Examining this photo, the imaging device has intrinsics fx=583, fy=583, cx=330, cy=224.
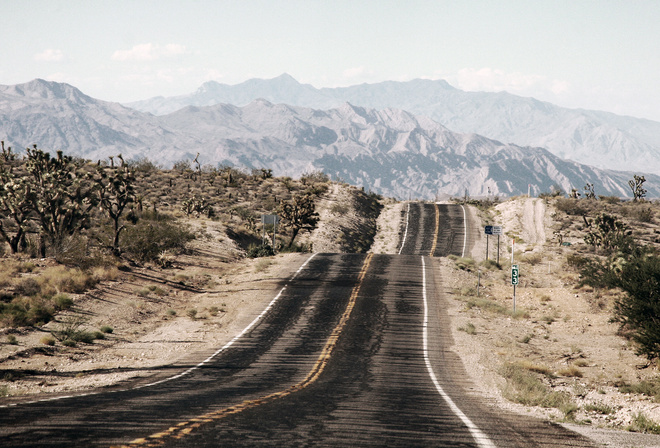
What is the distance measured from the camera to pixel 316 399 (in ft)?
44.8

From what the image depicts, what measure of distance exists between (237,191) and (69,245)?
142 feet

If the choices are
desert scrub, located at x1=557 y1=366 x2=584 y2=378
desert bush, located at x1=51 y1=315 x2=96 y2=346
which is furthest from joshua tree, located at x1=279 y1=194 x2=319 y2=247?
desert scrub, located at x1=557 y1=366 x2=584 y2=378

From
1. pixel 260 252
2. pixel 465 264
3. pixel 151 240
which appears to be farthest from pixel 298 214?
pixel 465 264

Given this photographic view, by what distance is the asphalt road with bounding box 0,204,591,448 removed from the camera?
9.41 metres

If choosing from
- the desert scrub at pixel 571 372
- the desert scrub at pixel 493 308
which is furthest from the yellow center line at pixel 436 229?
the desert scrub at pixel 571 372

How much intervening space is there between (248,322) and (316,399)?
1382cm

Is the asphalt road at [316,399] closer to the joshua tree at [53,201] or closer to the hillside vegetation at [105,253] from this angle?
the hillside vegetation at [105,253]

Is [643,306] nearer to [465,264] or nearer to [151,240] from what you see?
[465,264]

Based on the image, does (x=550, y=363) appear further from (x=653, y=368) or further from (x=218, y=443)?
(x=218, y=443)

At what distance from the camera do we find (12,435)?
862 centimetres

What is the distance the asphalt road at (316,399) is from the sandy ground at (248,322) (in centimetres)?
113

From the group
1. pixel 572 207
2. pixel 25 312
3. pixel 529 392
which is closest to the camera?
pixel 529 392

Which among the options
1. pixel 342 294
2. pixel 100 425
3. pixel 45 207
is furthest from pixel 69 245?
pixel 100 425

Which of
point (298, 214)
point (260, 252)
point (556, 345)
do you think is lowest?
point (556, 345)
